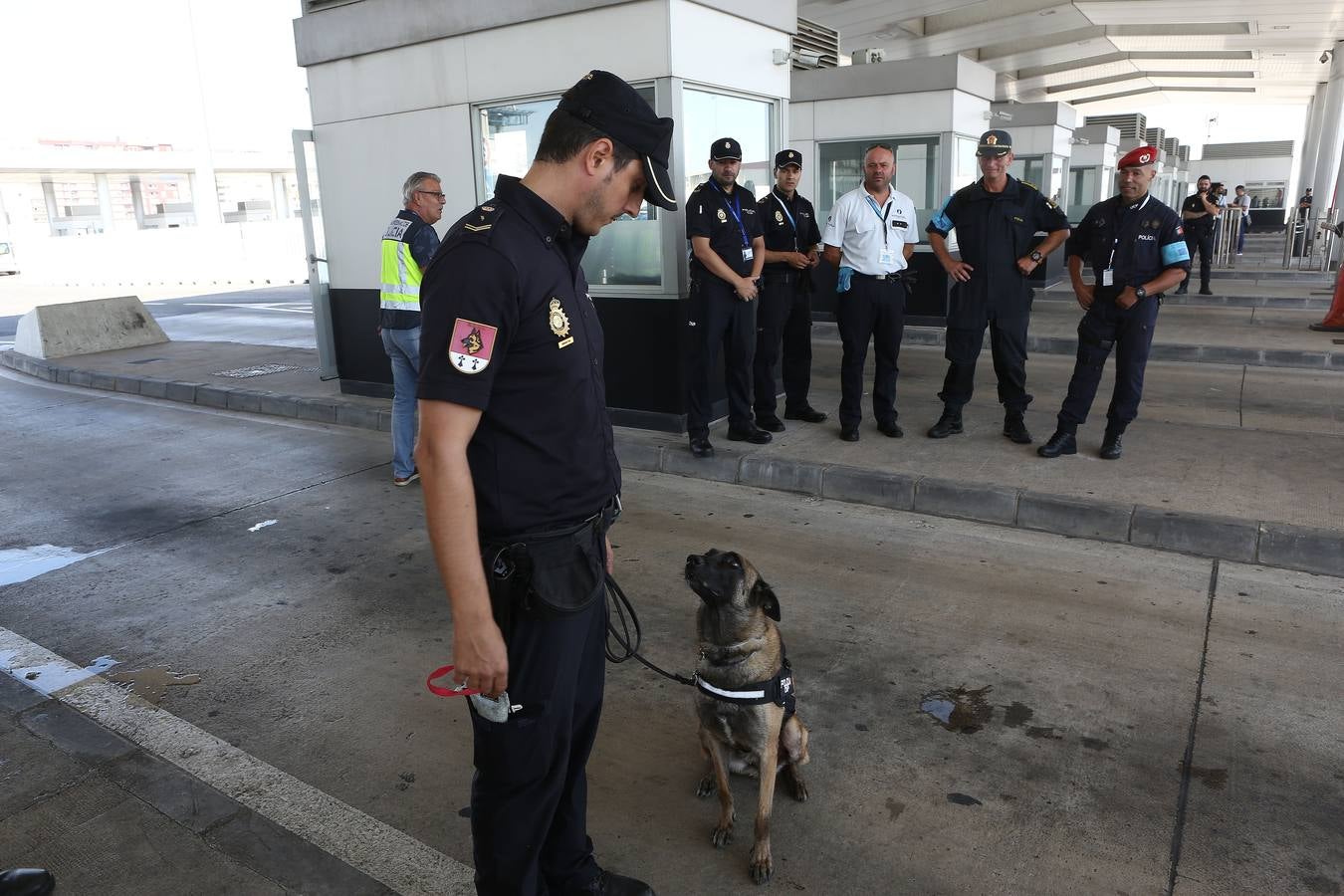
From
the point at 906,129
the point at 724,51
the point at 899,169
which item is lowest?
the point at 899,169

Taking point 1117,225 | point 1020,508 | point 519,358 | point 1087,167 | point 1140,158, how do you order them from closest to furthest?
point 519,358
point 1020,508
point 1140,158
point 1117,225
point 1087,167

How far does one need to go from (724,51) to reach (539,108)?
5.30ft

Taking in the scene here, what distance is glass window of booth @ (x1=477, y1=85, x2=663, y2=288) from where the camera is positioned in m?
7.45

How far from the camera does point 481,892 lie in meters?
2.14

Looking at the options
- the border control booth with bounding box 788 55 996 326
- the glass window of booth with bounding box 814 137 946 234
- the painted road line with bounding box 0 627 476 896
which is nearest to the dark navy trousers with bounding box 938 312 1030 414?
the painted road line with bounding box 0 627 476 896

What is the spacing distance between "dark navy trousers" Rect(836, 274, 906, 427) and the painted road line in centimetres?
490

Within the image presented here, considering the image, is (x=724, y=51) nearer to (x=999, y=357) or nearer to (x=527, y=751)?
(x=999, y=357)

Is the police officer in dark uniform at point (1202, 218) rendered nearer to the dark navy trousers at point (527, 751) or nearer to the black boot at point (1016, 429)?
the black boot at point (1016, 429)

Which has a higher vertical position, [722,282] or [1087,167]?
[1087,167]

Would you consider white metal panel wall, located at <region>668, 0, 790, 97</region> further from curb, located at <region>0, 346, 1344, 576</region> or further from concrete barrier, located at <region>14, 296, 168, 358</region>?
concrete barrier, located at <region>14, 296, 168, 358</region>

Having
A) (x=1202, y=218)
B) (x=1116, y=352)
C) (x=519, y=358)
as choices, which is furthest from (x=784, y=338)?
(x=1202, y=218)

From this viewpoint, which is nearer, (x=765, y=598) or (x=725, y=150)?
(x=765, y=598)

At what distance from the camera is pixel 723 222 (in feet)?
21.2

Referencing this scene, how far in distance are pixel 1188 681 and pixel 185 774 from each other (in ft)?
12.7
